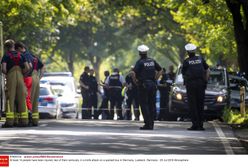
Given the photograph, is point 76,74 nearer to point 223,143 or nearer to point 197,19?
point 197,19

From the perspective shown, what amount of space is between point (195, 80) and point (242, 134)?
212 centimetres

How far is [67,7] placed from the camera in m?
35.7

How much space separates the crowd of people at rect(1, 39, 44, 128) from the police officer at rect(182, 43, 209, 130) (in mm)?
3193

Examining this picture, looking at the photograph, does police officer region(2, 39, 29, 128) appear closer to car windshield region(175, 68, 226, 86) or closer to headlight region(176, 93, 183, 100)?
headlight region(176, 93, 183, 100)

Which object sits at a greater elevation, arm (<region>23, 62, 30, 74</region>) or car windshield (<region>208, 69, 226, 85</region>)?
car windshield (<region>208, 69, 226, 85</region>)

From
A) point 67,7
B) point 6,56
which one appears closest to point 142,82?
point 6,56

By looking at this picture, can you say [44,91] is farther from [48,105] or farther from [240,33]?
[240,33]

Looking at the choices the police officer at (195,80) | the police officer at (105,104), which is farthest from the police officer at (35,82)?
the police officer at (105,104)

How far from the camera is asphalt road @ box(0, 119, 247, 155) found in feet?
49.6

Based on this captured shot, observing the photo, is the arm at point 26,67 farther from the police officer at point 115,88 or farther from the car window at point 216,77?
the police officer at point 115,88

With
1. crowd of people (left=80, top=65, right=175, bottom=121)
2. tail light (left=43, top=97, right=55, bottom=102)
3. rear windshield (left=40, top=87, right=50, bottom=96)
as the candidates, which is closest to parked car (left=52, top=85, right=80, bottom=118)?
crowd of people (left=80, top=65, right=175, bottom=121)

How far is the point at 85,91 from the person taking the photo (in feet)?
119

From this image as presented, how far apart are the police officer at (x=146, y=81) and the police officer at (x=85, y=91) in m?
13.0

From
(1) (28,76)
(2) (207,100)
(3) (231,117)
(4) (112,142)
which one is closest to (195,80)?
(1) (28,76)
